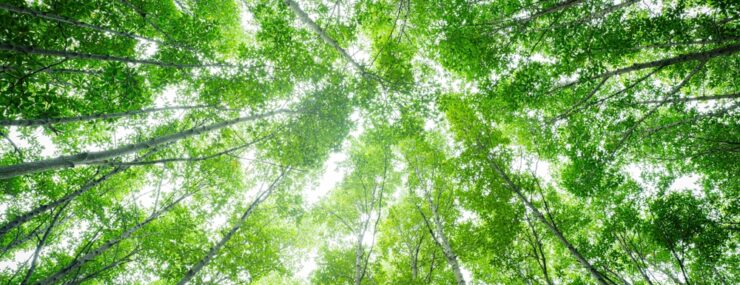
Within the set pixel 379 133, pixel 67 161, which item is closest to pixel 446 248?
pixel 379 133

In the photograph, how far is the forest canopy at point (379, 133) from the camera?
6465 millimetres

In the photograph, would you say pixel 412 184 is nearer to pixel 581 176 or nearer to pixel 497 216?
pixel 497 216

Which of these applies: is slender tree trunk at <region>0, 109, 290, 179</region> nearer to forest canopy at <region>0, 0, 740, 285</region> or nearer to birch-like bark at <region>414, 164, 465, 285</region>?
forest canopy at <region>0, 0, 740, 285</region>

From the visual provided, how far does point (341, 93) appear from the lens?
8.44 m

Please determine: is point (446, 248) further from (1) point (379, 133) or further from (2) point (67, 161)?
(2) point (67, 161)

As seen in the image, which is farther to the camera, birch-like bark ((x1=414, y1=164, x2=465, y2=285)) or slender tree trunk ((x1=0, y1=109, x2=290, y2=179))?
birch-like bark ((x1=414, y1=164, x2=465, y2=285))

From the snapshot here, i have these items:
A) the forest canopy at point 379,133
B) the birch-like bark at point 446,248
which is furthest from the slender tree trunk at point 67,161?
the birch-like bark at point 446,248

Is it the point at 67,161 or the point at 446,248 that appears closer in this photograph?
the point at 67,161

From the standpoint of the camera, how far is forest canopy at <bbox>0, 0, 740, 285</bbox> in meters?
6.46

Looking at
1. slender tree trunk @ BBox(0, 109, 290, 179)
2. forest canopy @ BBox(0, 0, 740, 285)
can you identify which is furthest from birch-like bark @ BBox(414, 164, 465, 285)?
slender tree trunk @ BBox(0, 109, 290, 179)

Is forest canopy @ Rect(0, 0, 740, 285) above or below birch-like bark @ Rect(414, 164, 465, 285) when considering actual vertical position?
above

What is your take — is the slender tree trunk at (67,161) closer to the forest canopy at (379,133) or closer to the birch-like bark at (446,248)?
the forest canopy at (379,133)

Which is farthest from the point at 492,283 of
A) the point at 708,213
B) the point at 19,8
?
the point at 19,8

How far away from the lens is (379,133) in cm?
924
